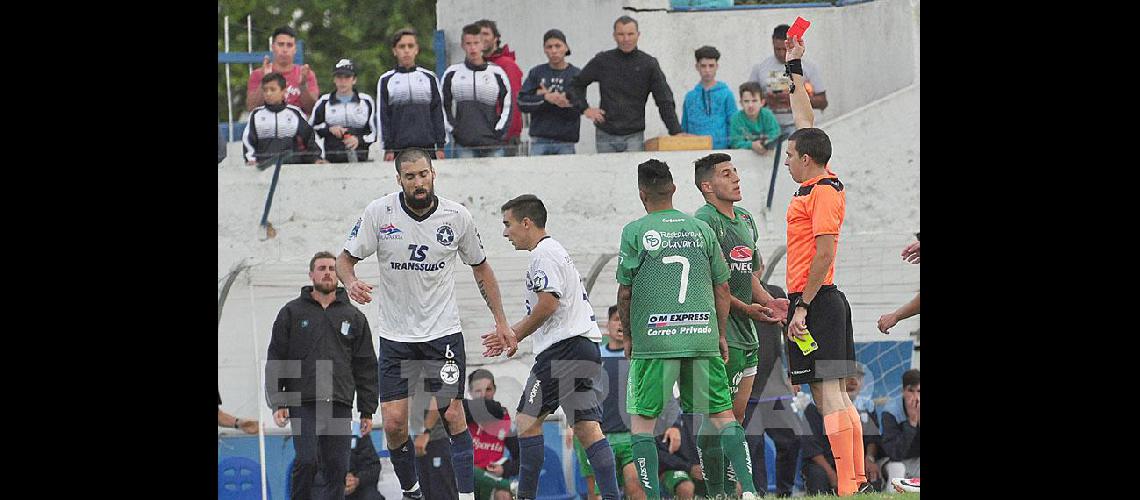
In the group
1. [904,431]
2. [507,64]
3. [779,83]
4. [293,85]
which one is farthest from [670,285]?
[293,85]

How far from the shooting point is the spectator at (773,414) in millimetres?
12359

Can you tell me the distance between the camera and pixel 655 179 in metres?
10.1

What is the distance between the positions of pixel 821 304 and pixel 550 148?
5.48 meters

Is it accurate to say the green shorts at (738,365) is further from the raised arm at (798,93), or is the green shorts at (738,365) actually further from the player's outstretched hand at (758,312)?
the raised arm at (798,93)

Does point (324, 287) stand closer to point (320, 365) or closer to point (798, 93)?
point (320, 365)

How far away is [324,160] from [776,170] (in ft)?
14.9

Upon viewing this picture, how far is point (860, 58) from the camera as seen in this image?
17.5 meters

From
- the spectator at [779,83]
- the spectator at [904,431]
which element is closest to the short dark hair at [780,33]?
the spectator at [779,83]

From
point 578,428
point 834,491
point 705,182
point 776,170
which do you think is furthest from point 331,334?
point 776,170

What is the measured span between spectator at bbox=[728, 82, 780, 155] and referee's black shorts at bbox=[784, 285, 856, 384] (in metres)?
5.19

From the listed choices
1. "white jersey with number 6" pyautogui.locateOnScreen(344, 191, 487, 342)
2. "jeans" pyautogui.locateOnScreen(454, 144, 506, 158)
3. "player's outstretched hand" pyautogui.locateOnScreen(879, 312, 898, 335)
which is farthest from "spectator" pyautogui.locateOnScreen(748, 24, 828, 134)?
"white jersey with number 6" pyautogui.locateOnScreen(344, 191, 487, 342)

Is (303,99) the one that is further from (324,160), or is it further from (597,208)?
(597,208)

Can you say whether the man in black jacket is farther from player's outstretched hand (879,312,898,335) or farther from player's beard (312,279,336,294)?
player's outstretched hand (879,312,898,335)

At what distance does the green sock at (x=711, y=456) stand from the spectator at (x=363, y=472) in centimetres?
374
